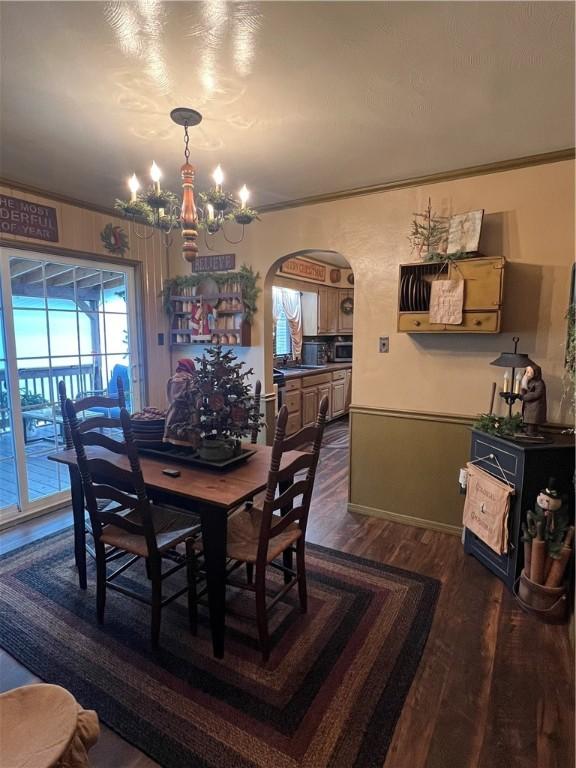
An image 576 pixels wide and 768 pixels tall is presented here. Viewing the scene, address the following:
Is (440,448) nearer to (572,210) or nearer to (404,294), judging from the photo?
(404,294)

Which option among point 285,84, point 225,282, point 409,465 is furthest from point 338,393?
point 285,84

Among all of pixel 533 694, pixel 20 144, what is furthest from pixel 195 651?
pixel 20 144

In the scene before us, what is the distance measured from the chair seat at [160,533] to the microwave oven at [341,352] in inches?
194

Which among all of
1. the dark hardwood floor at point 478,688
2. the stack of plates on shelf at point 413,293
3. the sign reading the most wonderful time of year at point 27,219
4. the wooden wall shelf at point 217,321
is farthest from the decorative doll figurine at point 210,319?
the dark hardwood floor at point 478,688

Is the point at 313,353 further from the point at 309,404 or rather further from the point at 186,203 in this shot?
the point at 186,203

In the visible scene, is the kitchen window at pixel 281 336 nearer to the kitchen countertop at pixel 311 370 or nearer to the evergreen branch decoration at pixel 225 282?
the kitchen countertop at pixel 311 370

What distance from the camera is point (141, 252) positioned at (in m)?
3.83

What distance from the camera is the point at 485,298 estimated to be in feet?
8.12

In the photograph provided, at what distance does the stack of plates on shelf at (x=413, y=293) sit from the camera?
2754 mm

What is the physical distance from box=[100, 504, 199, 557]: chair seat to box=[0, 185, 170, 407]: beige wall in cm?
205

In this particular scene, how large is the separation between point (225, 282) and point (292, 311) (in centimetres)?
250

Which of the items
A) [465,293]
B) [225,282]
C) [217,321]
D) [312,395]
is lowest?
[312,395]

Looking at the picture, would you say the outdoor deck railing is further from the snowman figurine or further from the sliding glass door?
the snowman figurine

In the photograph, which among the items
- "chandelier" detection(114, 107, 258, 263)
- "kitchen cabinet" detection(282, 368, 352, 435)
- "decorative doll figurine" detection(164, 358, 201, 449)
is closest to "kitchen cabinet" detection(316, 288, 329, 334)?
"kitchen cabinet" detection(282, 368, 352, 435)
